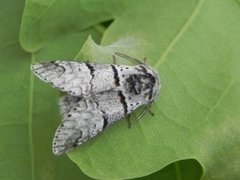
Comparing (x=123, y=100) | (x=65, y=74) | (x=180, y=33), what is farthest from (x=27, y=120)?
(x=180, y=33)

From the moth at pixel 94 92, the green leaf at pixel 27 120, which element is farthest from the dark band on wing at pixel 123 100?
the green leaf at pixel 27 120

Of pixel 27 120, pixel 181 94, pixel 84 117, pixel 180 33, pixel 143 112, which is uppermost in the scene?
pixel 180 33

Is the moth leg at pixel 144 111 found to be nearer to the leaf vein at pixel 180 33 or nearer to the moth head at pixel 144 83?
the moth head at pixel 144 83

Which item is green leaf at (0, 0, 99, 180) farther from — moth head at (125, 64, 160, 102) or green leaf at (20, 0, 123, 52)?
moth head at (125, 64, 160, 102)

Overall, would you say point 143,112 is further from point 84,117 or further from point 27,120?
point 27,120

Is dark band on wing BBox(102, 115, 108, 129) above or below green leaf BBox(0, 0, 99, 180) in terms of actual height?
above

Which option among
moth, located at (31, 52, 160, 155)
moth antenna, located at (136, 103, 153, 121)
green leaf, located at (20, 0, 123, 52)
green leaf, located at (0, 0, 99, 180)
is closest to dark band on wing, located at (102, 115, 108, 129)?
moth, located at (31, 52, 160, 155)
